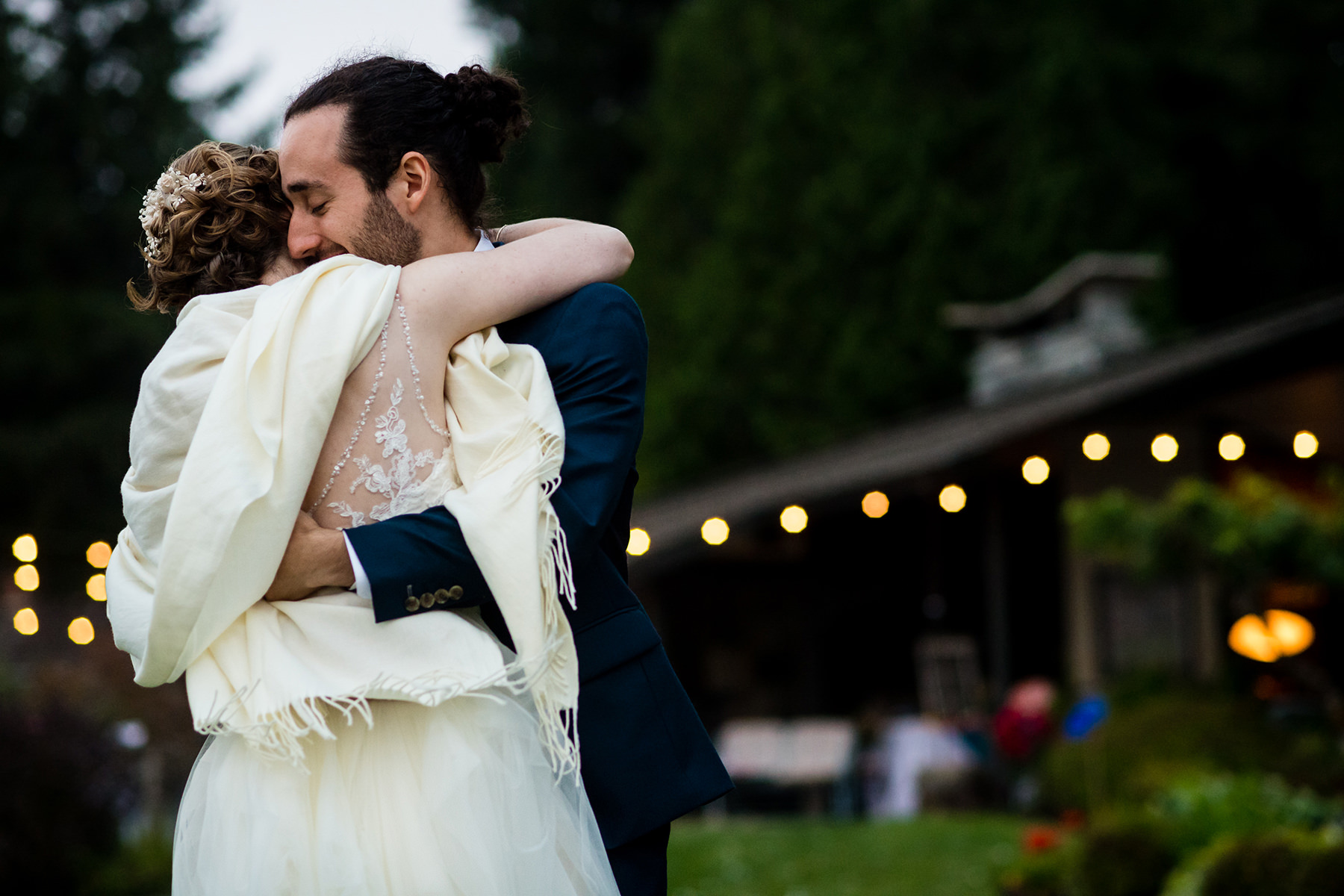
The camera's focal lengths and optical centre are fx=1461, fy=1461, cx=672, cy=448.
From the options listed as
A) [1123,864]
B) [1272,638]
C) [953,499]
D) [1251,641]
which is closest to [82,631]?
[953,499]

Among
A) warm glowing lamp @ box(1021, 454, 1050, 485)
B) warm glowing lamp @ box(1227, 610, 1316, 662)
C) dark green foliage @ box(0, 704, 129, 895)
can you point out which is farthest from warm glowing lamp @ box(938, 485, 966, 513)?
dark green foliage @ box(0, 704, 129, 895)

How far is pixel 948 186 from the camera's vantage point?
22.6 m

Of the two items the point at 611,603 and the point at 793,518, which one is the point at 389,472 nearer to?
the point at 611,603

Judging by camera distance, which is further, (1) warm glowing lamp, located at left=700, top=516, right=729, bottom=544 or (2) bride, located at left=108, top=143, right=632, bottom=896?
(1) warm glowing lamp, located at left=700, top=516, right=729, bottom=544

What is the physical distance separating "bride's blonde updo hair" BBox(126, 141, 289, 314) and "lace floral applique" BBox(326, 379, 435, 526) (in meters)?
0.44

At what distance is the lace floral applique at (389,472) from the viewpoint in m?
2.00

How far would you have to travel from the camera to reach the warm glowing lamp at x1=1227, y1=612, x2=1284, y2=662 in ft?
36.1

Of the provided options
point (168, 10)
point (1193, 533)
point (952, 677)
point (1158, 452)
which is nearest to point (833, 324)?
point (952, 677)

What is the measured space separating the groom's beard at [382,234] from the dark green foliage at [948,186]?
65.4 feet

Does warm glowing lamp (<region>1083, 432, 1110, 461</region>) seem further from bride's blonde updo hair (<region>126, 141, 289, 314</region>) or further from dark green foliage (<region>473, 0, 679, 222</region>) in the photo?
dark green foliage (<region>473, 0, 679, 222</region>)

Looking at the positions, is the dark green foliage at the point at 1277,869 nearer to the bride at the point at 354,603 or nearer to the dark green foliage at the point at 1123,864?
the dark green foliage at the point at 1123,864

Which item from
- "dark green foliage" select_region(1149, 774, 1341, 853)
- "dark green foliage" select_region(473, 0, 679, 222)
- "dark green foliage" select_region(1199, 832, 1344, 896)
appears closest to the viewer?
"dark green foliage" select_region(1199, 832, 1344, 896)

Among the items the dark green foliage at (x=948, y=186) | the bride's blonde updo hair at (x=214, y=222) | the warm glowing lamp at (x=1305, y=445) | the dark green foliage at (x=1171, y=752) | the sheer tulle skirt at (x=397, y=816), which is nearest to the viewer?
the sheer tulle skirt at (x=397, y=816)

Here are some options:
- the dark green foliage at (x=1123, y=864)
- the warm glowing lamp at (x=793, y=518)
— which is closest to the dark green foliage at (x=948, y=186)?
the warm glowing lamp at (x=793, y=518)
